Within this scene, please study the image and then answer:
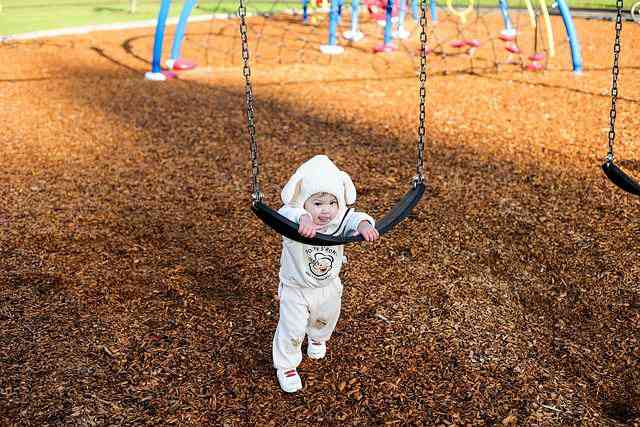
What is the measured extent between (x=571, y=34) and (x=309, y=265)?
7.79 m

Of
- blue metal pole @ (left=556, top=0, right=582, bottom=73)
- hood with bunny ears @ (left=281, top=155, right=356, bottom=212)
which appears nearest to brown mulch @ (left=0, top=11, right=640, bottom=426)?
hood with bunny ears @ (left=281, top=155, right=356, bottom=212)

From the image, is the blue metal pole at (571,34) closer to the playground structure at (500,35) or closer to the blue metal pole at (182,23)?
the playground structure at (500,35)

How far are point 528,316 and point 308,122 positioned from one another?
4176mm

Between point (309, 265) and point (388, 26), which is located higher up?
point (388, 26)

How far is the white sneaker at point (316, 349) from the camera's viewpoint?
328 cm

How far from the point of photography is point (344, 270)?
13.8 ft

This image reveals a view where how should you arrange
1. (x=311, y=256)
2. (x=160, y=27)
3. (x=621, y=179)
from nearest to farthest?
(x=311, y=256) → (x=621, y=179) → (x=160, y=27)

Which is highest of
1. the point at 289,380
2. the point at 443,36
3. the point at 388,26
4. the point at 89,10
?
the point at 388,26

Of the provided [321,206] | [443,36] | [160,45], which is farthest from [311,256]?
[443,36]

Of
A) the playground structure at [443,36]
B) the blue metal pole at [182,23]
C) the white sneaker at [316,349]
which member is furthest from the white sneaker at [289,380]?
the blue metal pole at [182,23]

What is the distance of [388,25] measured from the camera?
1125 cm

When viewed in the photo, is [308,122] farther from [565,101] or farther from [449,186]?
[565,101]

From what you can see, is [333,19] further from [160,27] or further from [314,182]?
[314,182]

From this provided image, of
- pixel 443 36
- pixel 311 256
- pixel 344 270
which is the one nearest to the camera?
pixel 311 256
